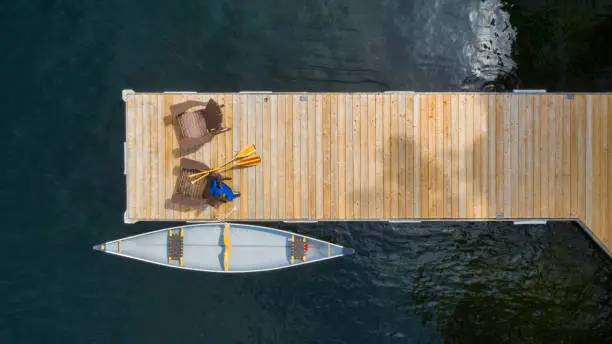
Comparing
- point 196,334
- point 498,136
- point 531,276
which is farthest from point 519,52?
point 196,334

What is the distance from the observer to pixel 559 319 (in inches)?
523

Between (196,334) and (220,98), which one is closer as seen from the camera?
(220,98)

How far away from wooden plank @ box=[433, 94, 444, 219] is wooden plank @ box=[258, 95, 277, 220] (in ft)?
14.0

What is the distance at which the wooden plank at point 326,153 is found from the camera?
11.9 m

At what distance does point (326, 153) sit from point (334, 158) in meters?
0.25

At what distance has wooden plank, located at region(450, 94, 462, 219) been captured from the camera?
39.0ft

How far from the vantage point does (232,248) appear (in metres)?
12.6

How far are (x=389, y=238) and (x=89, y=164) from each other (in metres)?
9.05

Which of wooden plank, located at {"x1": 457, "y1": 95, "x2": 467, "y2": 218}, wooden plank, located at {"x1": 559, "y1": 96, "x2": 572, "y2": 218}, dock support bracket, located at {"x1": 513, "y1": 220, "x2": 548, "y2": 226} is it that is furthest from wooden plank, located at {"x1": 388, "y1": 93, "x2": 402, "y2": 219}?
wooden plank, located at {"x1": 559, "y1": 96, "x2": 572, "y2": 218}

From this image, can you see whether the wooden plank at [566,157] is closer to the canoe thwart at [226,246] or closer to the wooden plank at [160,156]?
the canoe thwart at [226,246]

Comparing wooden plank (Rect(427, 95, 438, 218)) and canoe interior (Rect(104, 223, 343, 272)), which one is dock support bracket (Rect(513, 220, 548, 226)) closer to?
wooden plank (Rect(427, 95, 438, 218))

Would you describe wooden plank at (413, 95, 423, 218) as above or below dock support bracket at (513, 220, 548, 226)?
above

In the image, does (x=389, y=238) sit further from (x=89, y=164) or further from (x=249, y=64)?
(x=89, y=164)

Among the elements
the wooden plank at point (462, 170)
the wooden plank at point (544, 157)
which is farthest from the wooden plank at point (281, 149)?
the wooden plank at point (544, 157)
